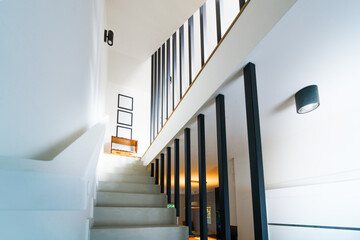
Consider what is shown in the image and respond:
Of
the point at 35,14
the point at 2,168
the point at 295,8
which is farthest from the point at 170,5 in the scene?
the point at 2,168

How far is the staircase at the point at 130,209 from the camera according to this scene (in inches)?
92.2

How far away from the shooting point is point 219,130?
79.3 inches

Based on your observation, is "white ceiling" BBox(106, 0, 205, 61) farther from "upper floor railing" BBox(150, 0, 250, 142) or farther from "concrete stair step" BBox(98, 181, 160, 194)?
"concrete stair step" BBox(98, 181, 160, 194)

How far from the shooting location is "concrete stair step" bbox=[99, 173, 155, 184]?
358 centimetres

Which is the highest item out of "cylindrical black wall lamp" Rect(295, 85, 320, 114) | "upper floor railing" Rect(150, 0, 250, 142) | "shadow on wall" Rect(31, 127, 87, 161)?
"upper floor railing" Rect(150, 0, 250, 142)

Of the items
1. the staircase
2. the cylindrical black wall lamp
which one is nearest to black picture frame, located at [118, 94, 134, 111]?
the staircase

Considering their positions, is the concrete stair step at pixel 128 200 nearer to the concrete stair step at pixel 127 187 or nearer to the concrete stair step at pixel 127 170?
the concrete stair step at pixel 127 187

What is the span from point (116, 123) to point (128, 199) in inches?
165

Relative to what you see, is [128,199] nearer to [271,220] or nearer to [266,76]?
[271,220]

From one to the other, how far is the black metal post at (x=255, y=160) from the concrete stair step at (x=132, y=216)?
5.28ft

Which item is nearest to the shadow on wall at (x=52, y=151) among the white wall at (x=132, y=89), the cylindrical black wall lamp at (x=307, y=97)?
the cylindrical black wall lamp at (x=307, y=97)

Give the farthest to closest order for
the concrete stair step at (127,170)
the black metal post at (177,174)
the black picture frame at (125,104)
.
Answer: the black picture frame at (125,104)
the concrete stair step at (127,170)
the black metal post at (177,174)

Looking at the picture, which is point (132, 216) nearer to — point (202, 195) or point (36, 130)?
point (202, 195)

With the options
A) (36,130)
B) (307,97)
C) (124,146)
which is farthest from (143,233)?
(124,146)
